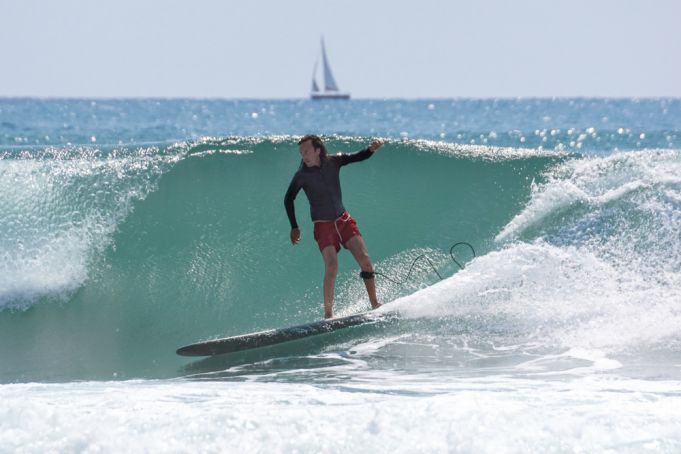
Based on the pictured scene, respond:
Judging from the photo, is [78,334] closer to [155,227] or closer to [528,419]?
[155,227]

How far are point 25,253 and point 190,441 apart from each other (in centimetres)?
507

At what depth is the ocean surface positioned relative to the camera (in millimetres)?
4887

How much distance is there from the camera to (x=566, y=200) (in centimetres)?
1023

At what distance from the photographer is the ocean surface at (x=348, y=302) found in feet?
16.0

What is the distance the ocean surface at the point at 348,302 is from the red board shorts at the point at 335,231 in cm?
71

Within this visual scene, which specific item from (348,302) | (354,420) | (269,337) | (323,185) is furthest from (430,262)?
(354,420)

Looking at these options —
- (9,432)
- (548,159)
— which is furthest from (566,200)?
(9,432)

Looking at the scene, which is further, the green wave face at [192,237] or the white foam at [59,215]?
the white foam at [59,215]

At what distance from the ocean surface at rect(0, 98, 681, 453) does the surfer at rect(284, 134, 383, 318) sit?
0.54 metres

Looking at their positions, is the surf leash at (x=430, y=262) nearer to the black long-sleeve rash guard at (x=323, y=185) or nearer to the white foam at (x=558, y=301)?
the white foam at (x=558, y=301)

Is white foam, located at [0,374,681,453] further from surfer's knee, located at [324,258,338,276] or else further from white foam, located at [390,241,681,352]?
surfer's knee, located at [324,258,338,276]

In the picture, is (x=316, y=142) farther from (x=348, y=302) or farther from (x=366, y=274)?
(x=348, y=302)
